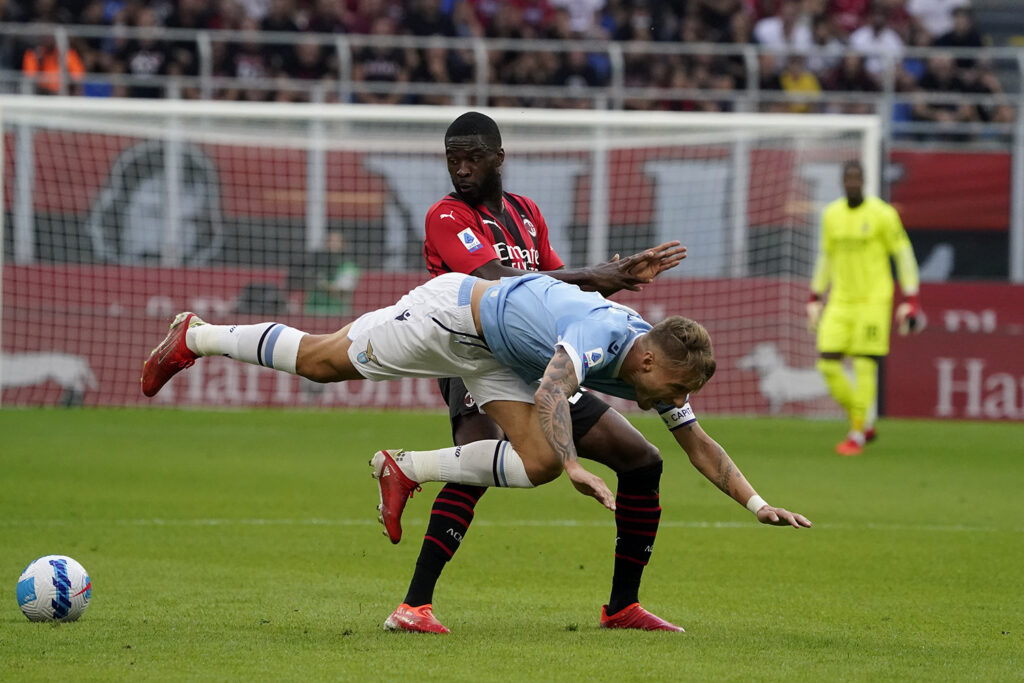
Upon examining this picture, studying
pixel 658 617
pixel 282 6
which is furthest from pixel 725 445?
pixel 282 6

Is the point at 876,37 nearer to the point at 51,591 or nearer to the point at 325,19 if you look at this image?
the point at 325,19

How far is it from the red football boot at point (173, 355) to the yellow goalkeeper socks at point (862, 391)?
9.23 m

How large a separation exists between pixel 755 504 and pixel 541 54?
1583 cm

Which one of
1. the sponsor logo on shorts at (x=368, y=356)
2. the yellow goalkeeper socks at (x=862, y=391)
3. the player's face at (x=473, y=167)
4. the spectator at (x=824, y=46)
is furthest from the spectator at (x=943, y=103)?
the sponsor logo on shorts at (x=368, y=356)

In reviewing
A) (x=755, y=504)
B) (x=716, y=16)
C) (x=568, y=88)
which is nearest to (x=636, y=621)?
(x=755, y=504)

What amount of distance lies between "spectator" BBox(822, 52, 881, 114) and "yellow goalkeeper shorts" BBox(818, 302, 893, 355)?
22.8 feet

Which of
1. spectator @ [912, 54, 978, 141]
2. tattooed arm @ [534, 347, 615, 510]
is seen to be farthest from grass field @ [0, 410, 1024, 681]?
spectator @ [912, 54, 978, 141]

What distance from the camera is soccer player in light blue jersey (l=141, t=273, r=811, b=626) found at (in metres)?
5.37

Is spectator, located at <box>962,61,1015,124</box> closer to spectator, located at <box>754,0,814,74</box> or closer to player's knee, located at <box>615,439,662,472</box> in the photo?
spectator, located at <box>754,0,814,74</box>

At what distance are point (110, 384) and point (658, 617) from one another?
13.0 meters

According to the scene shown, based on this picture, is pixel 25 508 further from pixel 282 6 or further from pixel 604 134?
pixel 282 6

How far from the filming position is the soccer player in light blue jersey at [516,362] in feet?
17.6

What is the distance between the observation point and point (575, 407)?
607 centimetres

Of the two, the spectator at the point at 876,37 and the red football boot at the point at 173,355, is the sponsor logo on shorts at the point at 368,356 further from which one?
the spectator at the point at 876,37
